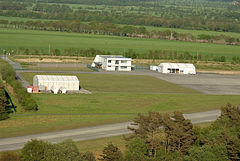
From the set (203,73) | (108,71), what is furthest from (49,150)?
(203,73)

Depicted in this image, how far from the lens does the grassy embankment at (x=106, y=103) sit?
5522cm

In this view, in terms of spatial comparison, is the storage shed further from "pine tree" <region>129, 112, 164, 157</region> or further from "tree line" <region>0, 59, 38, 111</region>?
"pine tree" <region>129, 112, 164, 157</region>

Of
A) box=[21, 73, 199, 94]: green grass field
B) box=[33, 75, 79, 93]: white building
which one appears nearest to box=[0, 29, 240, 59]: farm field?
box=[21, 73, 199, 94]: green grass field

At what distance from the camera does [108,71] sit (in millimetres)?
103938

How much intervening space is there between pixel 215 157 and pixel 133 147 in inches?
265

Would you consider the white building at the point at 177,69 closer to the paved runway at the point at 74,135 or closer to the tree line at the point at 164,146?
the paved runway at the point at 74,135

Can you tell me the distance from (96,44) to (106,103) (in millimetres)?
100049

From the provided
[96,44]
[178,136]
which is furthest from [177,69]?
[178,136]

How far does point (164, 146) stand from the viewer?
143ft

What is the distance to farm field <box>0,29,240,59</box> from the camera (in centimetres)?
15425

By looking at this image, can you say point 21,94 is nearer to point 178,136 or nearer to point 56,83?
point 56,83

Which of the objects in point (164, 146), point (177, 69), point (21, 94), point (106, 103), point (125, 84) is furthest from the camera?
point (177, 69)

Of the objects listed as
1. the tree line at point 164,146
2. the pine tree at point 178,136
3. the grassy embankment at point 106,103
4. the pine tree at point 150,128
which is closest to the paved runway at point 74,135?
the grassy embankment at point 106,103

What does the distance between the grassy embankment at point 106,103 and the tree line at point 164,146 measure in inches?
499
